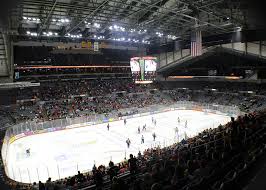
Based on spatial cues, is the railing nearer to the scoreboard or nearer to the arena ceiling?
the scoreboard

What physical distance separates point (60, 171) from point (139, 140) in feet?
34.3

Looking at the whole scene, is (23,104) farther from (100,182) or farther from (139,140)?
(100,182)

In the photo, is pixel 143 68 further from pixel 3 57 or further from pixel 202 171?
pixel 202 171

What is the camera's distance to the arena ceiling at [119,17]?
24.9 m

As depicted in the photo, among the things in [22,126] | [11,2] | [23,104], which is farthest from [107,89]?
[11,2]

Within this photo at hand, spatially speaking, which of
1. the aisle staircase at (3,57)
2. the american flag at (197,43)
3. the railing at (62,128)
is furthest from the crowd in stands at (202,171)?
the aisle staircase at (3,57)

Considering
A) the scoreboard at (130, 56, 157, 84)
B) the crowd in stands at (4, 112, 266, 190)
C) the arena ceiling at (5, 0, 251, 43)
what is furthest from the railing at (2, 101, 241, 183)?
the arena ceiling at (5, 0, 251, 43)

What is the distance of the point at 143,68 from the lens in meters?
33.6

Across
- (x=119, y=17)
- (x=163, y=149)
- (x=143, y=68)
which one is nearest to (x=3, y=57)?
(x=119, y=17)

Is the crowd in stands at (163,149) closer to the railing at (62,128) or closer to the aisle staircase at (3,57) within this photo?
the railing at (62,128)

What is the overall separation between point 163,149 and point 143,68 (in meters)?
19.3

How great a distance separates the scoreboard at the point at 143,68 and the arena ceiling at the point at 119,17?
487cm

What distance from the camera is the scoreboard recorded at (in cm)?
3356

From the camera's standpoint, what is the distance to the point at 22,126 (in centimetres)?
2920
